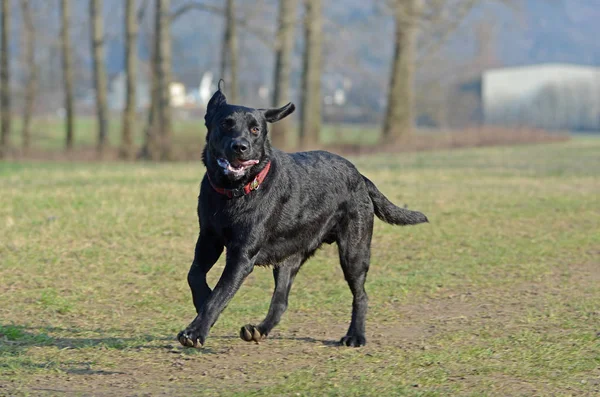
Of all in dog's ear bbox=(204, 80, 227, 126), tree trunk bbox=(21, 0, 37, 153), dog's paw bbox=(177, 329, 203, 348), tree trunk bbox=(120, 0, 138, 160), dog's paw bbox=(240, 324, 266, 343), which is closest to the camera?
dog's paw bbox=(177, 329, 203, 348)

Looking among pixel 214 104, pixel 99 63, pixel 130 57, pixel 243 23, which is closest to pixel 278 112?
pixel 214 104

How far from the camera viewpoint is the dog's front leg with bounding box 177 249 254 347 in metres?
5.82

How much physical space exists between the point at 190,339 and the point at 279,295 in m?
1.39

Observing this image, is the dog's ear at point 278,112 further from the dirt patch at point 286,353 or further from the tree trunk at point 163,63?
the tree trunk at point 163,63

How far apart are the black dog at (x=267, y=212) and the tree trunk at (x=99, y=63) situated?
28.2 meters

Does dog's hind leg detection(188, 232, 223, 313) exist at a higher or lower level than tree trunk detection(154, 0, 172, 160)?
lower

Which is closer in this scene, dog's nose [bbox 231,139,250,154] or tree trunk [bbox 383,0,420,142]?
dog's nose [bbox 231,139,250,154]

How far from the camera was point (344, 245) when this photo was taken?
7176 millimetres

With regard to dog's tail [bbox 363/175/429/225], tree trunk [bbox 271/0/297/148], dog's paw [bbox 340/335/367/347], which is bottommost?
dog's paw [bbox 340/335/367/347]

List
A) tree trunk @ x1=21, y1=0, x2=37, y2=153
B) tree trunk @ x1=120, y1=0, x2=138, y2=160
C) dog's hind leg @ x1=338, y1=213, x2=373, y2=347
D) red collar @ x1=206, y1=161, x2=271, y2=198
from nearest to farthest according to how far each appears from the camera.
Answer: red collar @ x1=206, y1=161, x2=271, y2=198
dog's hind leg @ x1=338, y1=213, x2=373, y2=347
tree trunk @ x1=120, y1=0, x2=138, y2=160
tree trunk @ x1=21, y1=0, x2=37, y2=153

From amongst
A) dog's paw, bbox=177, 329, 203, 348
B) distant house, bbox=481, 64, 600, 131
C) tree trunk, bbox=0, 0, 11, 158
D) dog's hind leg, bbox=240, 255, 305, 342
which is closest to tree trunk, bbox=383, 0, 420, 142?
tree trunk, bbox=0, 0, 11, 158

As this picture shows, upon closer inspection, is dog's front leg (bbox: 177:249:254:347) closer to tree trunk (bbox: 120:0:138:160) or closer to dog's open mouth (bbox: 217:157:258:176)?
dog's open mouth (bbox: 217:157:258:176)

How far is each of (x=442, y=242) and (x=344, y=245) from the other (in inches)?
167

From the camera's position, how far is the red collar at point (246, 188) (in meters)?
6.29
